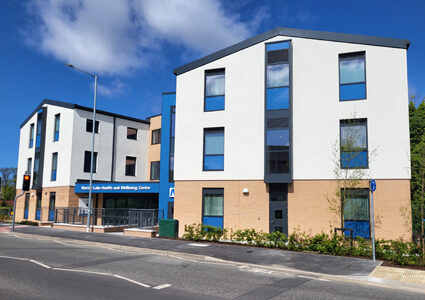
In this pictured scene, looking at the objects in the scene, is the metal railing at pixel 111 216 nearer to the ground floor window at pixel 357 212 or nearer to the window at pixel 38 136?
the window at pixel 38 136

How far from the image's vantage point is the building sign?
2497 centimetres

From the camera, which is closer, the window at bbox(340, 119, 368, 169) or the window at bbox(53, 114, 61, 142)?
the window at bbox(340, 119, 368, 169)

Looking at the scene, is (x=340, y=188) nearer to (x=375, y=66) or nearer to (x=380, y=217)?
(x=380, y=217)

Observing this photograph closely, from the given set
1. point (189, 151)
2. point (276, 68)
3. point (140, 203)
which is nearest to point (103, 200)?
point (140, 203)

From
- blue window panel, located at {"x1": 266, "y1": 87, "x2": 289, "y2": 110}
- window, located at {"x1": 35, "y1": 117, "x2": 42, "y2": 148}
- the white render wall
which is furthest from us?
window, located at {"x1": 35, "y1": 117, "x2": 42, "y2": 148}

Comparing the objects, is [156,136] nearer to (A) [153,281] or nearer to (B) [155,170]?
(B) [155,170]

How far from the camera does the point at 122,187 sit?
26312 millimetres

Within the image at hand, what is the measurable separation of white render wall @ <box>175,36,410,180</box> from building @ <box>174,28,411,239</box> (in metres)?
0.05

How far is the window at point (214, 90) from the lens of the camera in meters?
19.9

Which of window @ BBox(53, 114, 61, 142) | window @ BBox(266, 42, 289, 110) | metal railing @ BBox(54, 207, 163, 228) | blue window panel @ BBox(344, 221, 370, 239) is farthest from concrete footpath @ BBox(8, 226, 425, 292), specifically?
window @ BBox(53, 114, 61, 142)

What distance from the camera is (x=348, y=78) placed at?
17.0 meters

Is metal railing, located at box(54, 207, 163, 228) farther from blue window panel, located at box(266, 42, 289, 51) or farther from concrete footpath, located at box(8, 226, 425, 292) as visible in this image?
blue window panel, located at box(266, 42, 289, 51)

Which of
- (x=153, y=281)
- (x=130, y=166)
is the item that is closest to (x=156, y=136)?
(x=130, y=166)

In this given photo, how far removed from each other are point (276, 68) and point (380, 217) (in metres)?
8.40
